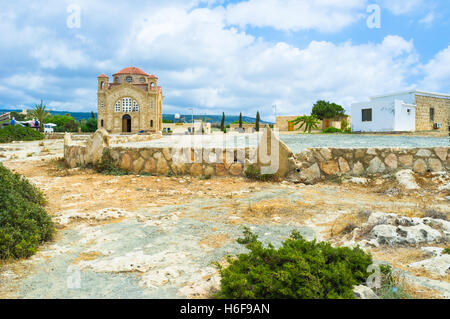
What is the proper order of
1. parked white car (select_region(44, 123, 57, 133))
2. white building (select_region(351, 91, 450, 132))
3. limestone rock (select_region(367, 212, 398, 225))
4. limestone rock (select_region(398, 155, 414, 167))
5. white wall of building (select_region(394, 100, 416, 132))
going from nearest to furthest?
limestone rock (select_region(367, 212, 398, 225)), limestone rock (select_region(398, 155, 414, 167)), white wall of building (select_region(394, 100, 416, 132)), white building (select_region(351, 91, 450, 132)), parked white car (select_region(44, 123, 57, 133))

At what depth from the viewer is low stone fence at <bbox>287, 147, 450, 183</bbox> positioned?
6949mm

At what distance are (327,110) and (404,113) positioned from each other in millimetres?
25965

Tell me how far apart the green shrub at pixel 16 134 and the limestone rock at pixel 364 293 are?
87.0 feet

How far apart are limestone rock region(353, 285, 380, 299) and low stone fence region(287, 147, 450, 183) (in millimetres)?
5065

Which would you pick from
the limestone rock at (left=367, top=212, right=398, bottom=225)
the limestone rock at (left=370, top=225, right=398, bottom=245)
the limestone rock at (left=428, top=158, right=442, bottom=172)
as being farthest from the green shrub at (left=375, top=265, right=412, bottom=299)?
the limestone rock at (left=428, top=158, right=442, bottom=172)

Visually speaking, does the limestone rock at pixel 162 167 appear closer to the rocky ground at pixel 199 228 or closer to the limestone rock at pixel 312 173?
the rocky ground at pixel 199 228

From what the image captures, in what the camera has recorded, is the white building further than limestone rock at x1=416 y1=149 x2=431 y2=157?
Yes

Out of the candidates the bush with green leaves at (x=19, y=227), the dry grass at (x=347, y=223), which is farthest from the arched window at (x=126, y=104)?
the dry grass at (x=347, y=223)

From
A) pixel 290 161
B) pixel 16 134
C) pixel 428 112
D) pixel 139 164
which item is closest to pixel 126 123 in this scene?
pixel 16 134

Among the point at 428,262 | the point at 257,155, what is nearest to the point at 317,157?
the point at 257,155

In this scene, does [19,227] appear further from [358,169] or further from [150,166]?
[358,169]

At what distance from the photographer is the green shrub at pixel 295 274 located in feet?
6.37

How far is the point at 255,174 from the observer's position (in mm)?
7172

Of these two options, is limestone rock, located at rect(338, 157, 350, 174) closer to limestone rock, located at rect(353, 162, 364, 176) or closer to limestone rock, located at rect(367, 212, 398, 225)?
limestone rock, located at rect(353, 162, 364, 176)
